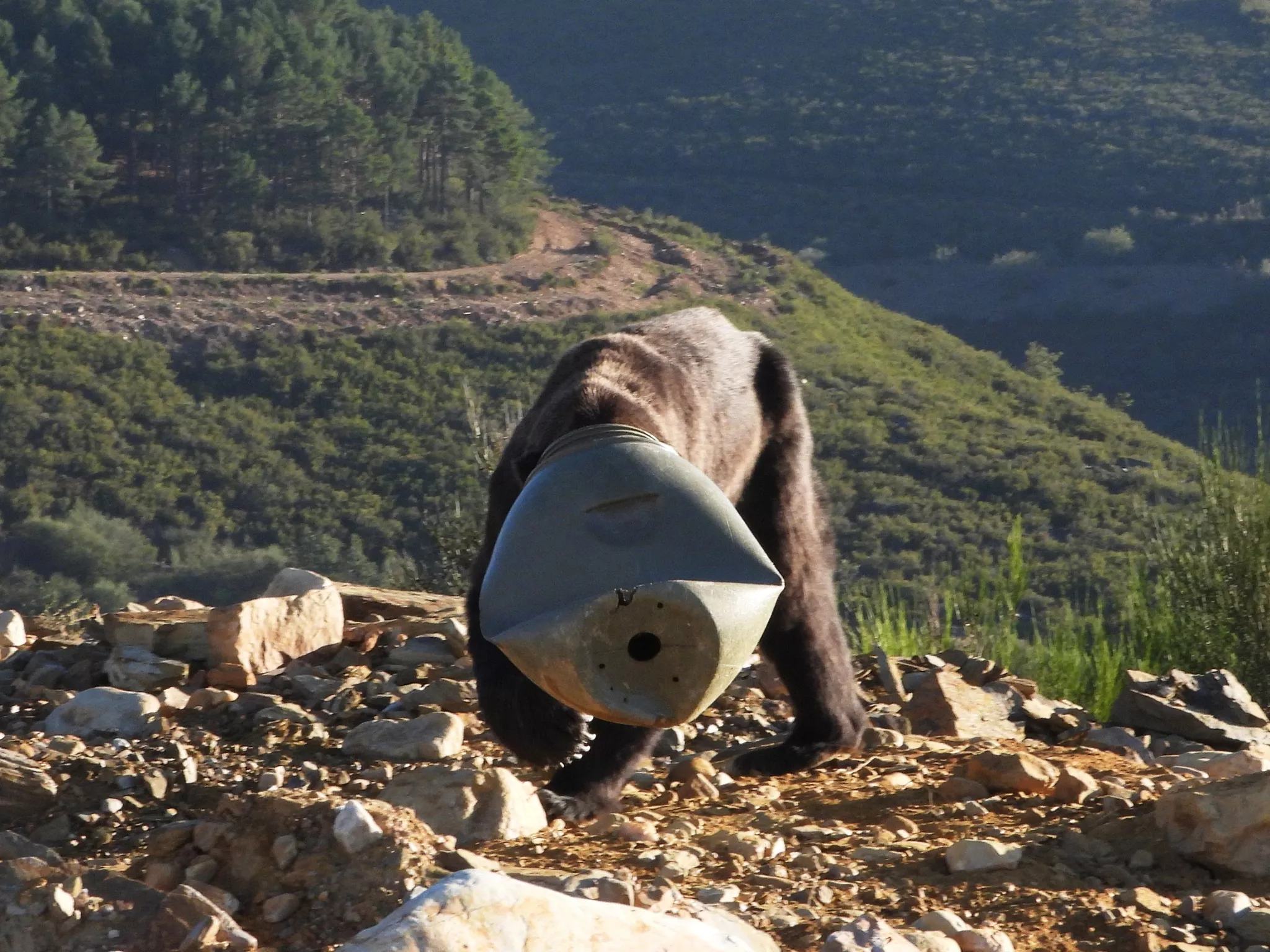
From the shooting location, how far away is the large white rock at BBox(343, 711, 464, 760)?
457cm

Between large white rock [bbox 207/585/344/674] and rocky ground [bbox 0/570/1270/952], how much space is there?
0.01 m

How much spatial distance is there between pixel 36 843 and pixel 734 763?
207cm

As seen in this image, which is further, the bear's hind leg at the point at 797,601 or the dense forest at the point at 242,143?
the dense forest at the point at 242,143

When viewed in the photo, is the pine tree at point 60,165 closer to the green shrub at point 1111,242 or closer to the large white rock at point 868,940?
the green shrub at point 1111,242

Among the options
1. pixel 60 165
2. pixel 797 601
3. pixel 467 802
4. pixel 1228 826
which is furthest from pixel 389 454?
pixel 1228 826

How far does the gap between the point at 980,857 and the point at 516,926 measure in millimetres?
1344

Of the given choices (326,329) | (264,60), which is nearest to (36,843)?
(326,329)

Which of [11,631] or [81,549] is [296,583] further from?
[81,549]

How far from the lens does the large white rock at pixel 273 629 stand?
5469 millimetres

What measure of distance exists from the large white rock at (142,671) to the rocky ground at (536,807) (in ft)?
0.05

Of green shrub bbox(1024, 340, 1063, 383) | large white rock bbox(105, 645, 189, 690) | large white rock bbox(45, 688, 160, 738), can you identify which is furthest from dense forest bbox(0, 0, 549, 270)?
large white rock bbox(45, 688, 160, 738)

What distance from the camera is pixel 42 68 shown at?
1682 inches

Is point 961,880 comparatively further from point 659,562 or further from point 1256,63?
point 1256,63

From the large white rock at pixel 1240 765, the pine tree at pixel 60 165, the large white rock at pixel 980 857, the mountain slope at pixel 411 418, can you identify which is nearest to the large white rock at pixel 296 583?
the large white rock at pixel 980 857
